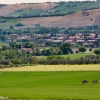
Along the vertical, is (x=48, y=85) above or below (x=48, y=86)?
below

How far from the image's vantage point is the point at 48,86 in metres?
57.0

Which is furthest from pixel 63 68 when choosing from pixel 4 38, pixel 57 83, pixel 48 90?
pixel 4 38

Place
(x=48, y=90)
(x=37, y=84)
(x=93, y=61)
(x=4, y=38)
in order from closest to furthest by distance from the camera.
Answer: (x=48, y=90) < (x=37, y=84) < (x=93, y=61) < (x=4, y=38)

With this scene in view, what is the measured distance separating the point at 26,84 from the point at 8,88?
150 inches

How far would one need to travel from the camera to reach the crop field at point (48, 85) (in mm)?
49375

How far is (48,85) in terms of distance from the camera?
58.0 m

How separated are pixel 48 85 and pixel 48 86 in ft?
3.28

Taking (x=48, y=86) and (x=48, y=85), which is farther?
(x=48, y=85)

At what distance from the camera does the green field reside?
49.3 metres

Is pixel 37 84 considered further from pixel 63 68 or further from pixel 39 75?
pixel 63 68

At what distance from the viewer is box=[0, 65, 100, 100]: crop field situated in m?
49.4

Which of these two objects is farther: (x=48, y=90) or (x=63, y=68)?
(x=63, y=68)

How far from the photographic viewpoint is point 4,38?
625 feet

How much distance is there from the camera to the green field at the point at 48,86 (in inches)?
1942
